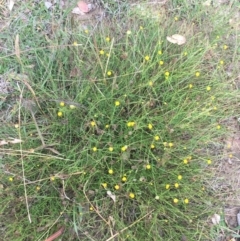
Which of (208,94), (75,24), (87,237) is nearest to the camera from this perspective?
(87,237)

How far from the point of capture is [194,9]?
2277mm

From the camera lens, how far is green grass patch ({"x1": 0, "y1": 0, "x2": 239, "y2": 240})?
1875 mm

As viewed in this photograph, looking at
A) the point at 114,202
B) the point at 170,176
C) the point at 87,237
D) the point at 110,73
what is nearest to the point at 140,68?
the point at 110,73

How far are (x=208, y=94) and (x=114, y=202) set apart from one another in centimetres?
79

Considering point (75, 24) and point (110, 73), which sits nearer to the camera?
point (110, 73)

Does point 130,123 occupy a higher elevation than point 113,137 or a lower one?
higher

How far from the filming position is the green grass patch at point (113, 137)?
6.15 feet

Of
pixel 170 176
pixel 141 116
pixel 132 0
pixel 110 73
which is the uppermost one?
pixel 132 0

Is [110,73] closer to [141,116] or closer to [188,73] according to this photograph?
[141,116]

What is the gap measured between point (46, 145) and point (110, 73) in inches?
19.3

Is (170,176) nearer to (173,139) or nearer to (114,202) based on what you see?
(173,139)

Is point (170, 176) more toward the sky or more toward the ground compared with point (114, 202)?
more toward the sky

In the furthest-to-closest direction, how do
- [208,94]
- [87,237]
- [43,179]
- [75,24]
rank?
1. [75,24]
2. [208,94]
3. [87,237]
4. [43,179]

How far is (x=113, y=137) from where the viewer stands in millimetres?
1929
